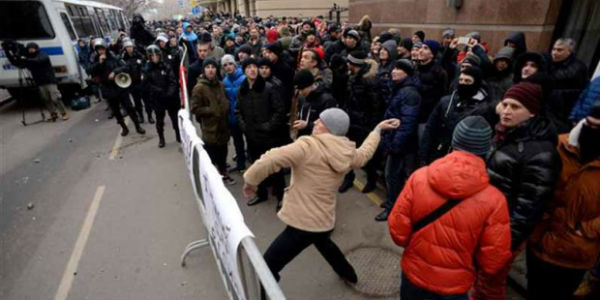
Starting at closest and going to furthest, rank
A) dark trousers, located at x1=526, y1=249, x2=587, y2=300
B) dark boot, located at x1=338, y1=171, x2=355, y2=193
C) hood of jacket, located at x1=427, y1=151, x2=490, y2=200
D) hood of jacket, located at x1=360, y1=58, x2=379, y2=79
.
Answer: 1. hood of jacket, located at x1=427, y1=151, x2=490, y2=200
2. dark trousers, located at x1=526, y1=249, x2=587, y2=300
3. hood of jacket, located at x1=360, y1=58, x2=379, y2=79
4. dark boot, located at x1=338, y1=171, x2=355, y2=193

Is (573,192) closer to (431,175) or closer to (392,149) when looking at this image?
(431,175)

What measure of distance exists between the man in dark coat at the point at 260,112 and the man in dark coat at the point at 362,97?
3.00ft

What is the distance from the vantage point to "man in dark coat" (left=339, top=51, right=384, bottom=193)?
4125 mm

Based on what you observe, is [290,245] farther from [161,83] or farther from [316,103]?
[161,83]

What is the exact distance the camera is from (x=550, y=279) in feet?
7.39

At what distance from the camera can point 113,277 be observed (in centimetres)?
350

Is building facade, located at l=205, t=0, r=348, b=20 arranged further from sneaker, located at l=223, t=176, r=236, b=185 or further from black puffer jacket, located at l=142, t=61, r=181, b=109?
sneaker, located at l=223, t=176, r=236, b=185

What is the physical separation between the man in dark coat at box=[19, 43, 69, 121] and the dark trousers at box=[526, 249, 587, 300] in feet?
33.6

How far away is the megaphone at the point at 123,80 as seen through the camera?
714 cm

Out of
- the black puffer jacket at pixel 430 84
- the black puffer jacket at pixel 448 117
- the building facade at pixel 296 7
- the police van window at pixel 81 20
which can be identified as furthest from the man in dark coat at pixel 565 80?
the building facade at pixel 296 7

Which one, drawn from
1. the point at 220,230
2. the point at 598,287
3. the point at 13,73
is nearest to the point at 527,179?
the point at 598,287

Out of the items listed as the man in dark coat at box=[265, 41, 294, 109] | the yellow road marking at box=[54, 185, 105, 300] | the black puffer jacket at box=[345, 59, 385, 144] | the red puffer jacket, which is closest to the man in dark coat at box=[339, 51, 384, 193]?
the black puffer jacket at box=[345, 59, 385, 144]

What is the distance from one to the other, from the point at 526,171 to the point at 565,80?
2.69 metres

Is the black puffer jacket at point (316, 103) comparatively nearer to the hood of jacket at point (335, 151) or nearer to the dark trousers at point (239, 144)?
the dark trousers at point (239, 144)
